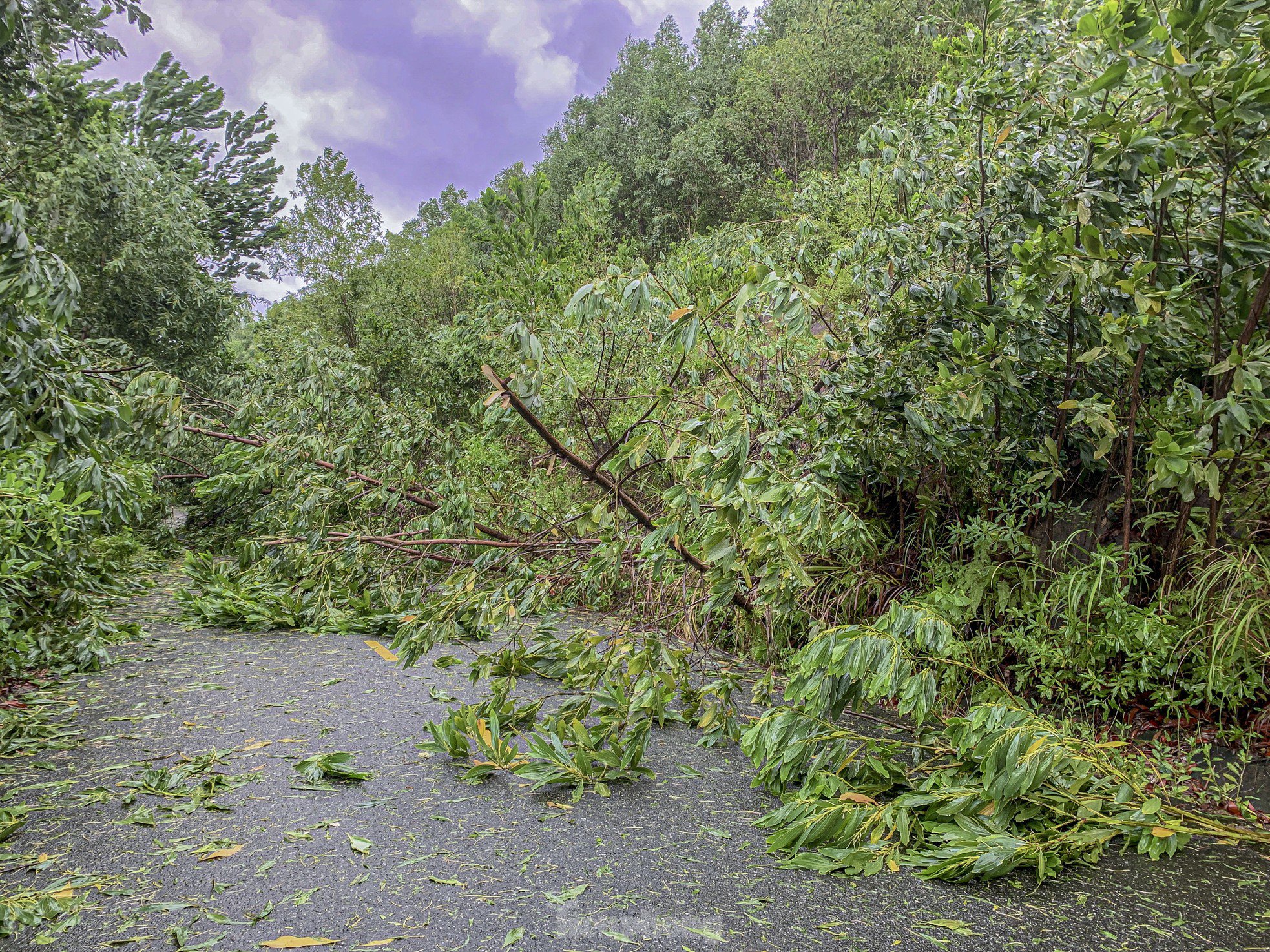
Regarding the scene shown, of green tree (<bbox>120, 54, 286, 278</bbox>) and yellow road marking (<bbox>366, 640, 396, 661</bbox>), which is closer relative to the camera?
yellow road marking (<bbox>366, 640, 396, 661</bbox>)

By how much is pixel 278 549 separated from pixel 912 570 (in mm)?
3709

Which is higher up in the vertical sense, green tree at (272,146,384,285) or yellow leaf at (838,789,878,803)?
green tree at (272,146,384,285)

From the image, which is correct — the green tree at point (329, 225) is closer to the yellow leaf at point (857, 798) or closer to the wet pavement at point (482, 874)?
the wet pavement at point (482, 874)

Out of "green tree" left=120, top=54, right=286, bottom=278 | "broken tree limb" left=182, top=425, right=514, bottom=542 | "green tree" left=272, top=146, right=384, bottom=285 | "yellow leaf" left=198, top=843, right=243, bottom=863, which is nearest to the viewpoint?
"yellow leaf" left=198, top=843, right=243, bottom=863

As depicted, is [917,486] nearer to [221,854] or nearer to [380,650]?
[380,650]

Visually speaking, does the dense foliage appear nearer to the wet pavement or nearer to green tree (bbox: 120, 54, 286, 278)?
the wet pavement

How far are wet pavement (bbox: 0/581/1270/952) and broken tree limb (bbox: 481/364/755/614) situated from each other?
0.77m

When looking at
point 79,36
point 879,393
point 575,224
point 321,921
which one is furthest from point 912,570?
point 79,36

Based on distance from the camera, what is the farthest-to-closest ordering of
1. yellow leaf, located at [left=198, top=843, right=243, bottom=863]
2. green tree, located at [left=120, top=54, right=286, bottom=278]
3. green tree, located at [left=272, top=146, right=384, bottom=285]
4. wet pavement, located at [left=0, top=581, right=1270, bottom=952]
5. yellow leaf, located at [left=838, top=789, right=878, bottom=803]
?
green tree, located at [left=120, top=54, right=286, bottom=278]
green tree, located at [left=272, top=146, right=384, bottom=285]
yellow leaf, located at [left=838, top=789, right=878, bottom=803]
yellow leaf, located at [left=198, top=843, right=243, bottom=863]
wet pavement, located at [left=0, top=581, right=1270, bottom=952]

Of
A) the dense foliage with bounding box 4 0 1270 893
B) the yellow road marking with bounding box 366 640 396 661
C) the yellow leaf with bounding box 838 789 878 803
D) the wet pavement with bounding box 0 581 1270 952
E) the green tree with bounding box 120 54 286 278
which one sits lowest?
the wet pavement with bounding box 0 581 1270 952

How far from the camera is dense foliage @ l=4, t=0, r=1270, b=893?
191cm

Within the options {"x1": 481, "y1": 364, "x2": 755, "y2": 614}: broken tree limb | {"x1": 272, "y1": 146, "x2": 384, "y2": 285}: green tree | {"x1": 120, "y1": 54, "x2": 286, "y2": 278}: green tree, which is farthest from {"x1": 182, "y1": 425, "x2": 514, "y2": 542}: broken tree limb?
{"x1": 120, "y1": 54, "x2": 286, "y2": 278}: green tree

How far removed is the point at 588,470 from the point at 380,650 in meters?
2.01

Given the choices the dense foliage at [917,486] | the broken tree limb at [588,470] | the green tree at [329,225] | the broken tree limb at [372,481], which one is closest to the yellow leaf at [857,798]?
the dense foliage at [917,486]
